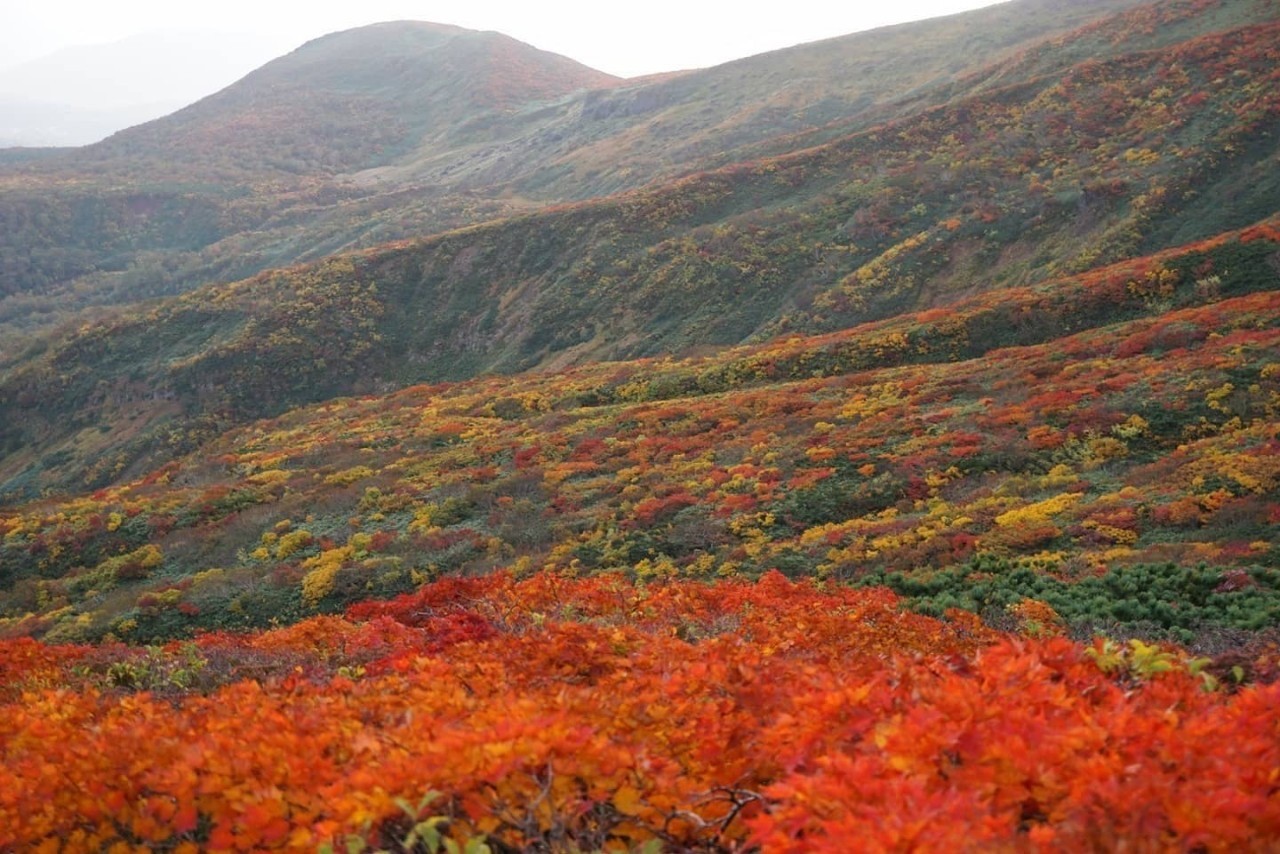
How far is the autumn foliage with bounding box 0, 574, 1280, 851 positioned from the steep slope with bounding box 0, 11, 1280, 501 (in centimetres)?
4301

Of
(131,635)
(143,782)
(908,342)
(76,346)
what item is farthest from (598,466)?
(76,346)

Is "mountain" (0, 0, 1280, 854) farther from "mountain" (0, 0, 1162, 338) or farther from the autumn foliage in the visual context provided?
"mountain" (0, 0, 1162, 338)

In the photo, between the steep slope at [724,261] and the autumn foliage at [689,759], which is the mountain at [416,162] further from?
the autumn foliage at [689,759]

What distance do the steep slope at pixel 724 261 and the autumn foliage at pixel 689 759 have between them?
4301 centimetres

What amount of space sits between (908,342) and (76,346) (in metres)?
63.7

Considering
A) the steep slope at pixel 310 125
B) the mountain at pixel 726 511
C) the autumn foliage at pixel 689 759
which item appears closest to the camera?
the autumn foliage at pixel 689 759

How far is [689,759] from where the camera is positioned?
514 cm

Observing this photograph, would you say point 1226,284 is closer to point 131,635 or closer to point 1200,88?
point 1200,88

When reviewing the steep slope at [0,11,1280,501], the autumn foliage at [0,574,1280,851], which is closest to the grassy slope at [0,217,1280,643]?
the autumn foliage at [0,574,1280,851]

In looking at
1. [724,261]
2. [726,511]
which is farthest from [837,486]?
[724,261]

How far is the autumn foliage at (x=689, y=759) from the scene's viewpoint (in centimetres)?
373

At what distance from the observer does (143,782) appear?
16.9 feet

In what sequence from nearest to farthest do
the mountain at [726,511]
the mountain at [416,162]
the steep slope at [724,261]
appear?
the mountain at [726,511]
the steep slope at [724,261]
the mountain at [416,162]

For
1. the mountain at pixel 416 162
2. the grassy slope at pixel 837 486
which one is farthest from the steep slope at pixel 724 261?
the mountain at pixel 416 162
